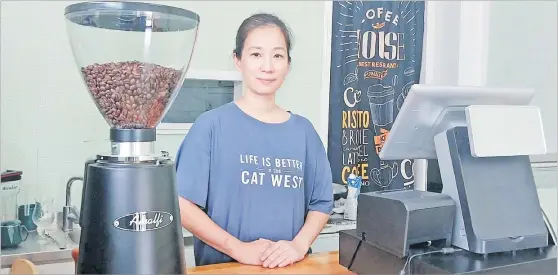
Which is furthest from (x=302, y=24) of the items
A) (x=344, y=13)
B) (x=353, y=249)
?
(x=353, y=249)

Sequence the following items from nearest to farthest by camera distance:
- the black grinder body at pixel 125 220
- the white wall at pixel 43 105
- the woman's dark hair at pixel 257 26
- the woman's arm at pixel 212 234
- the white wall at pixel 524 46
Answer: the black grinder body at pixel 125 220 < the woman's arm at pixel 212 234 < the woman's dark hair at pixel 257 26 < the white wall at pixel 43 105 < the white wall at pixel 524 46

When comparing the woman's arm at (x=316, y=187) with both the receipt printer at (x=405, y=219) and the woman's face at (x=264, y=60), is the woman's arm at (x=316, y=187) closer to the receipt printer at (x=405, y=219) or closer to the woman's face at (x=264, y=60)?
the woman's face at (x=264, y=60)

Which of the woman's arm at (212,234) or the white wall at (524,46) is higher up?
the white wall at (524,46)

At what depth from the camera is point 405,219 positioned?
3.59 feet

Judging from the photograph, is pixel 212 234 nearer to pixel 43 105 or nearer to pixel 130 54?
pixel 130 54

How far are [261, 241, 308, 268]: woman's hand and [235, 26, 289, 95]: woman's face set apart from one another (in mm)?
415

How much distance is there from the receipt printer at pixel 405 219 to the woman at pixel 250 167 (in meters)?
0.28

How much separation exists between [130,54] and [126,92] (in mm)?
89

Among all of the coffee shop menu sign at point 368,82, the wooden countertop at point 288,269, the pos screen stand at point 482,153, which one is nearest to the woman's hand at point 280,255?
the wooden countertop at point 288,269

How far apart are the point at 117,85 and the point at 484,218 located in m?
0.78

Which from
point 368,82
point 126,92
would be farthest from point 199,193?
point 368,82

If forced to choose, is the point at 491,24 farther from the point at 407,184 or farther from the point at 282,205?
the point at 282,205

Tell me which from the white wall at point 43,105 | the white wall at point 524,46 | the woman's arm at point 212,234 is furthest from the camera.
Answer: the white wall at point 524,46

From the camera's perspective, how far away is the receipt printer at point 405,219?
3.60 feet
